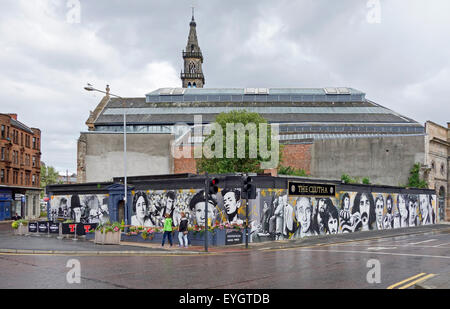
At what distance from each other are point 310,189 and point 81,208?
18.1m

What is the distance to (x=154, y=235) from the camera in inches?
985

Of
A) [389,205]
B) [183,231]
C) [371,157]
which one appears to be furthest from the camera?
[371,157]

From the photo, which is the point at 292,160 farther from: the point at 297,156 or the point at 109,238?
the point at 109,238

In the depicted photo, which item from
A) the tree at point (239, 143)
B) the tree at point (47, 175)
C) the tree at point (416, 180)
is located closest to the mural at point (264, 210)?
the tree at point (416, 180)

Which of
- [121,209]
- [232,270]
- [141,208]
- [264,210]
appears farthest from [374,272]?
[121,209]

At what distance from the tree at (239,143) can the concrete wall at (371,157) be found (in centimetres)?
878

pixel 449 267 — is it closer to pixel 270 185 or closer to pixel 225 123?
pixel 270 185

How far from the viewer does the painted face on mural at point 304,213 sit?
93.7 ft


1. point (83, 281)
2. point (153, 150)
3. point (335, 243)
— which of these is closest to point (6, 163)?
point (153, 150)

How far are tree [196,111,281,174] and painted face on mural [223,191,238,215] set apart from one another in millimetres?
19330

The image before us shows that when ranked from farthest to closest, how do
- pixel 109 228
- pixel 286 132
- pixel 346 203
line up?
pixel 286 132, pixel 346 203, pixel 109 228

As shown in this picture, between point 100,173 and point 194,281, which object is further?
point 100,173

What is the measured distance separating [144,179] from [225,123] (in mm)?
17483

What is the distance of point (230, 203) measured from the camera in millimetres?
25500
